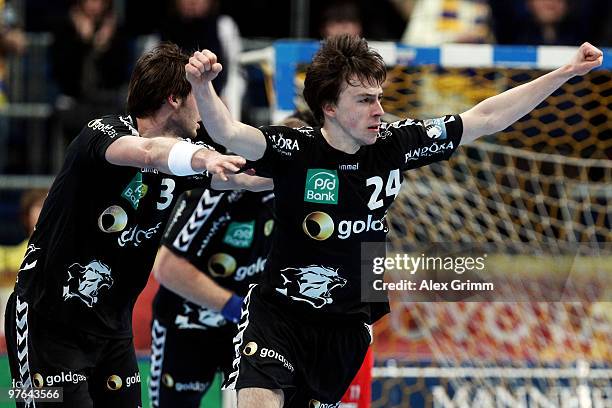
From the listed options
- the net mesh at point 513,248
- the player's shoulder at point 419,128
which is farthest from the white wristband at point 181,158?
the net mesh at point 513,248

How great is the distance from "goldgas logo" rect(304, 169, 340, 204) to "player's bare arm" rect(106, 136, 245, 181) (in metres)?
0.66

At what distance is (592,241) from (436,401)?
1612mm

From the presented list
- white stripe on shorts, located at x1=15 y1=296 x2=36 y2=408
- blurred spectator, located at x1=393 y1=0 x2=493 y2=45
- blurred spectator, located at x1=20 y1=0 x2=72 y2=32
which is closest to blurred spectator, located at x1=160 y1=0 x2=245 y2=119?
blurred spectator, located at x1=393 y1=0 x2=493 y2=45

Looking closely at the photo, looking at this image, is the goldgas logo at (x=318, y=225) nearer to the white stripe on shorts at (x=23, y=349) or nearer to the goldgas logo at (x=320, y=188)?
the goldgas logo at (x=320, y=188)

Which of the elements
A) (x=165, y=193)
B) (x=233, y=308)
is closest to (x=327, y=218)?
(x=165, y=193)

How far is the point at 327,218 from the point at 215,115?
76 centimetres

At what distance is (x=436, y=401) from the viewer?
799 cm

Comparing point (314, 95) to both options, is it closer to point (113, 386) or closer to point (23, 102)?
point (113, 386)

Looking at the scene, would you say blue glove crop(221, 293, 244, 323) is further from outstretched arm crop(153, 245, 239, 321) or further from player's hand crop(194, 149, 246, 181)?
player's hand crop(194, 149, 246, 181)

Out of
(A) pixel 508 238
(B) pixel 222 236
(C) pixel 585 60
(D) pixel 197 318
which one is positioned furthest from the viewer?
(A) pixel 508 238

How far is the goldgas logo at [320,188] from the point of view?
5.38 m

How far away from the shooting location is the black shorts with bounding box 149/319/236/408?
22.5ft

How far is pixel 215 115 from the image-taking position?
4.96 meters

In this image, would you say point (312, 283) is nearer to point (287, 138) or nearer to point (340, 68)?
point (287, 138)
